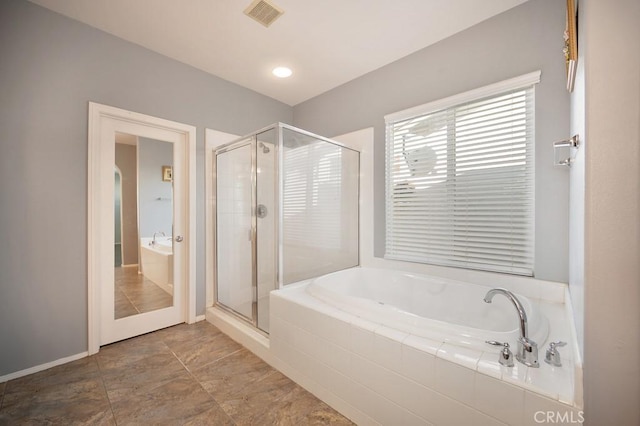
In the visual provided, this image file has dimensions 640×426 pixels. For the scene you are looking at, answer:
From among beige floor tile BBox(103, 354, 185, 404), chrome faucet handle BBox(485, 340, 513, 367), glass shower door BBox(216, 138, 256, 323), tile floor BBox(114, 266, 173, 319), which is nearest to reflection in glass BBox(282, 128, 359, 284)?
glass shower door BBox(216, 138, 256, 323)

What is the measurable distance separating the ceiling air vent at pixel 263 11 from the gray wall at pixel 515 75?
120cm

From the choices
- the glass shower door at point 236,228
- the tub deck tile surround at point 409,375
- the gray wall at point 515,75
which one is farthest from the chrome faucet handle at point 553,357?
the glass shower door at point 236,228

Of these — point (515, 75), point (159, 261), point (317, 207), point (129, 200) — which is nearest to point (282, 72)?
point (317, 207)

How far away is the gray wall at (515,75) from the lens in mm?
1729

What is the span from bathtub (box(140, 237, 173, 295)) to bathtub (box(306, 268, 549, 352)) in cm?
155

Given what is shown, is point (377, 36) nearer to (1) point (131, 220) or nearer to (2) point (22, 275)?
(1) point (131, 220)

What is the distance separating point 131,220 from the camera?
7.75 ft

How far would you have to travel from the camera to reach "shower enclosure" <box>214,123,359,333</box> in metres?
2.21

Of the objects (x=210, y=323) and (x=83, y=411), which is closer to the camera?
(x=83, y=411)

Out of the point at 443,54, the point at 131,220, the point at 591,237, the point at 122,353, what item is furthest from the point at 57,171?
the point at 443,54

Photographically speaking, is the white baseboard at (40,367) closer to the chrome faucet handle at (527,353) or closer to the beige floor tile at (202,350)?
the beige floor tile at (202,350)

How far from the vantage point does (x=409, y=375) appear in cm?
119

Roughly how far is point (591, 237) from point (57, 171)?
3031 millimetres

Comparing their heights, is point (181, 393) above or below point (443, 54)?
below
